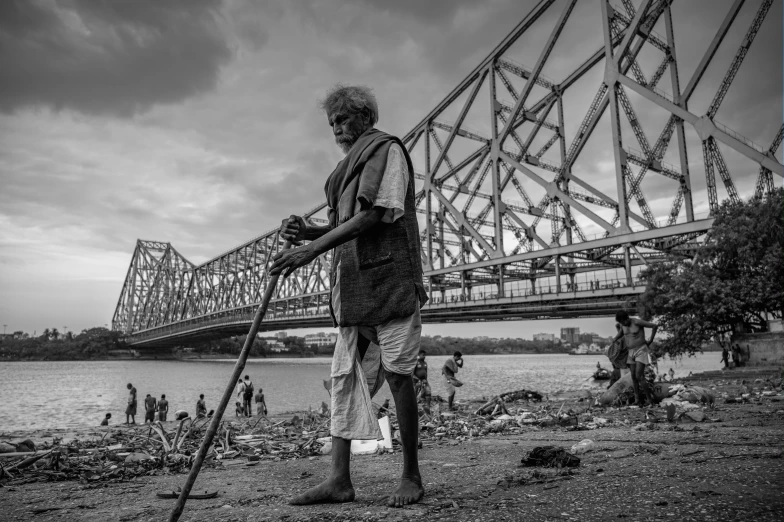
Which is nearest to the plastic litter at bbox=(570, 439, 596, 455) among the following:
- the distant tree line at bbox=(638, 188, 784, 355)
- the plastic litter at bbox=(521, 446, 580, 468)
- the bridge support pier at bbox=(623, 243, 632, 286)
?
the plastic litter at bbox=(521, 446, 580, 468)

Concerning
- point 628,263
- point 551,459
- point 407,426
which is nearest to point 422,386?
point 551,459

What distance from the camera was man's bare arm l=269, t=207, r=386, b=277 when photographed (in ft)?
6.84

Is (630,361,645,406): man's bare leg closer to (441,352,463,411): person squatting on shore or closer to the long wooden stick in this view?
(441,352,463,411): person squatting on shore

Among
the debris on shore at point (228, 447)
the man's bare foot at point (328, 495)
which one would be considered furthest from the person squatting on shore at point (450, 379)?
the man's bare foot at point (328, 495)

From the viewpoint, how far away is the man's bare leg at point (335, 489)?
2.06 meters

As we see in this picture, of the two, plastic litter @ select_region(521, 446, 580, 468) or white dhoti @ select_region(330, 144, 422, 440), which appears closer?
white dhoti @ select_region(330, 144, 422, 440)

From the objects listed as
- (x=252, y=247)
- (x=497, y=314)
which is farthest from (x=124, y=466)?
(x=252, y=247)

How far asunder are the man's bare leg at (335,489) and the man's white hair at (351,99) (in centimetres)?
161

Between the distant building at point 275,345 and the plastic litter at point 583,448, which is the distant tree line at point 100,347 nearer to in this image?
the distant building at point 275,345

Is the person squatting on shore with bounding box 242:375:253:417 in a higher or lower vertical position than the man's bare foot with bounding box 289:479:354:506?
lower

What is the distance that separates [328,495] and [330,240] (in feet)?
3.46

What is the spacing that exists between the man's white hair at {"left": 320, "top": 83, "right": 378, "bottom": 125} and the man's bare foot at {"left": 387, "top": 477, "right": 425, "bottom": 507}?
5.58 feet

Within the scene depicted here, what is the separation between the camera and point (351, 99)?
8.09 feet

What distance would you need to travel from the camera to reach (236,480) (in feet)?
9.20
